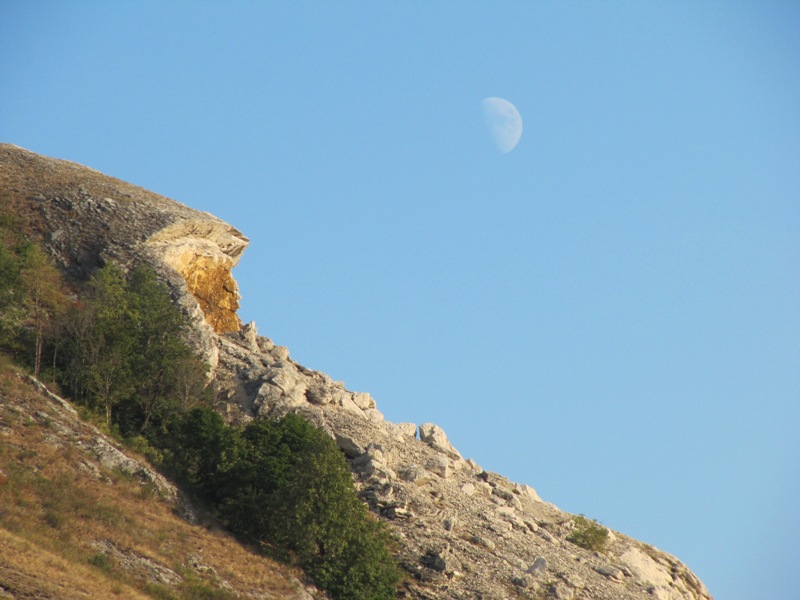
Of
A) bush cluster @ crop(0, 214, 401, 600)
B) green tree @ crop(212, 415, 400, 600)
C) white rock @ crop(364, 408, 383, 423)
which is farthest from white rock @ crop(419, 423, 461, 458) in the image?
green tree @ crop(212, 415, 400, 600)

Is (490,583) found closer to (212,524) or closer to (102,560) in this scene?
(212,524)

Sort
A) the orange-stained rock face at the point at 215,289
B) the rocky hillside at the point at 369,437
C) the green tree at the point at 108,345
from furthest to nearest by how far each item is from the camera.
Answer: the orange-stained rock face at the point at 215,289, the green tree at the point at 108,345, the rocky hillside at the point at 369,437

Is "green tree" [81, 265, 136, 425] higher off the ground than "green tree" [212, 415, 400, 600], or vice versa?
"green tree" [81, 265, 136, 425]

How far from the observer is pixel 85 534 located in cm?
3956

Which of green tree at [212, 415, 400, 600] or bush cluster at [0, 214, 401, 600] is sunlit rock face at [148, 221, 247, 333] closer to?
bush cluster at [0, 214, 401, 600]

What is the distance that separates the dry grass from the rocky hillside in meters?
11.2

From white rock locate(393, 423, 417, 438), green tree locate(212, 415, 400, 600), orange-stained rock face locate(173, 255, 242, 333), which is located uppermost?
orange-stained rock face locate(173, 255, 242, 333)

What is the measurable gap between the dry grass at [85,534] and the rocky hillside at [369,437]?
11.2m

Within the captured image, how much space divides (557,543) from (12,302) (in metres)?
38.3

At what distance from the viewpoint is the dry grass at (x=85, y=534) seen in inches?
1347

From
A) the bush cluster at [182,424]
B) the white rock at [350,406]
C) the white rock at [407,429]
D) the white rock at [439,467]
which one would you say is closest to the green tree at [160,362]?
the bush cluster at [182,424]

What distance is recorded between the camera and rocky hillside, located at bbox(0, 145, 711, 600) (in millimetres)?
54125

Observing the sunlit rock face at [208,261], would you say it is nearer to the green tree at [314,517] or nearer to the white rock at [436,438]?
the white rock at [436,438]

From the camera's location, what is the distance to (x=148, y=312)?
61.3 m
